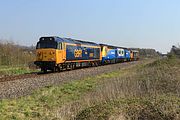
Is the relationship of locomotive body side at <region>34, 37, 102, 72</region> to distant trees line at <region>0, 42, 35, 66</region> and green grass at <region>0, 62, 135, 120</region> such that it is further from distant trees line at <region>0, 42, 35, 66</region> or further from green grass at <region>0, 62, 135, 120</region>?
green grass at <region>0, 62, 135, 120</region>

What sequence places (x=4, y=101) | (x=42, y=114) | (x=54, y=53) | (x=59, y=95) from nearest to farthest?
(x=42, y=114), (x=4, y=101), (x=59, y=95), (x=54, y=53)

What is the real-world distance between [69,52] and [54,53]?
3814mm

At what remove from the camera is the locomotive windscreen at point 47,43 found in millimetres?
31438

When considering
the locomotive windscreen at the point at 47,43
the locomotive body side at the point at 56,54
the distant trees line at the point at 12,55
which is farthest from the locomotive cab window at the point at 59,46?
the distant trees line at the point at 12,55

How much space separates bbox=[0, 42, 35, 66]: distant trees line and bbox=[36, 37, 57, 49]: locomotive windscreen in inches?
473

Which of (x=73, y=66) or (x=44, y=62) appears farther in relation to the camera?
(x=73, y=66)

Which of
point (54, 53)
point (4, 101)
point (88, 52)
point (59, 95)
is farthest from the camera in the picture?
point (88, 52)

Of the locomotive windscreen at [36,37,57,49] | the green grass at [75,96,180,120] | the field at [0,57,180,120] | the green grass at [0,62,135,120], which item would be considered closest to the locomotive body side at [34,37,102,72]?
the locomotive windscreen at [36,37,57,49]

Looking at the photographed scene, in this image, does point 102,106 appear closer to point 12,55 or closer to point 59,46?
point 59,46

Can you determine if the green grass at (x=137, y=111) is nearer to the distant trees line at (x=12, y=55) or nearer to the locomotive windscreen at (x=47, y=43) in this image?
the locomotive windscreen at (x=47, y=43)

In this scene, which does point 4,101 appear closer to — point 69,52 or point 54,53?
point 54,53

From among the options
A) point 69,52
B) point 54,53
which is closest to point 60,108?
point 54,53

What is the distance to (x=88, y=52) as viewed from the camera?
42.6 m

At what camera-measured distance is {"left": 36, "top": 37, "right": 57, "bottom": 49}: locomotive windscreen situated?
31438 millimetres
